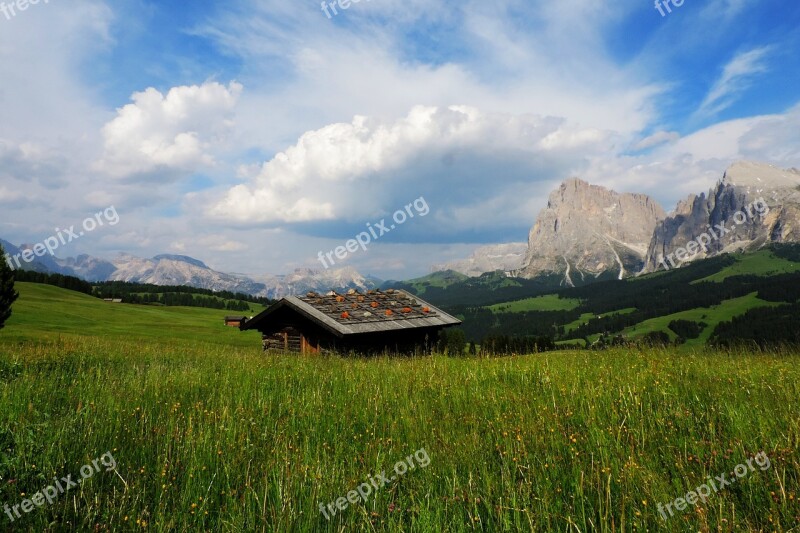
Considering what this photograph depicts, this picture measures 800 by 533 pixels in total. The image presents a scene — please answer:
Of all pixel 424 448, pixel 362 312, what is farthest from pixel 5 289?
pixel 424 448

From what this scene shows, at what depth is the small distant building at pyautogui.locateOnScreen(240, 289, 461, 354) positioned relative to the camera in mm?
16156

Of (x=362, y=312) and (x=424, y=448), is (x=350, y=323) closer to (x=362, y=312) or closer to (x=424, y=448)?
(x=362, y=312)

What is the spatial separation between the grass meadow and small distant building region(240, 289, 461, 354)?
28.1 feet

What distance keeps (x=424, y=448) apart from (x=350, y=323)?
38.5 ft

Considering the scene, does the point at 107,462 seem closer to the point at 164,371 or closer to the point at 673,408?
the point at 164,371

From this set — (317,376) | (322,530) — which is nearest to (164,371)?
(317,376)

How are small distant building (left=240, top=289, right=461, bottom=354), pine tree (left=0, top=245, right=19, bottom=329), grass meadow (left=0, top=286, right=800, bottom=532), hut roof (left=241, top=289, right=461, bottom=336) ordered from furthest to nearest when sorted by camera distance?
pine tree (left=0, top=245, right=19, bottom=329), small distant building (left=240, top=289, right=461, bottom=354), hut roof (left=241, top=289, right=461, bottom=336), grass meadow (left=0, top=286, right=800, bottom=532)

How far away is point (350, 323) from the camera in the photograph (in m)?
16.0

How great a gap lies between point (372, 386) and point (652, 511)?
5.01 m

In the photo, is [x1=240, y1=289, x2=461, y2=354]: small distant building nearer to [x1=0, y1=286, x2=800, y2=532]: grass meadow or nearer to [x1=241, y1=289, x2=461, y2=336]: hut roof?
[x1=241, y1=289, x2=461, y2=336]: hut roof

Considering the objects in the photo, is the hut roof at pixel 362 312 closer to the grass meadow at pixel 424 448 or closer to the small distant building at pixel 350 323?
the small distant building at pixel 350 323

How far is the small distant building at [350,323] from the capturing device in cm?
1616

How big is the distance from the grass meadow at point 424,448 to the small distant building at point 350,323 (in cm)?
858

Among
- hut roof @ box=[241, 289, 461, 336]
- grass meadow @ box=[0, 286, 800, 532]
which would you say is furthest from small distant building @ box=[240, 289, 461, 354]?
grass meadow @ box=[0, 286, 800, 532]
